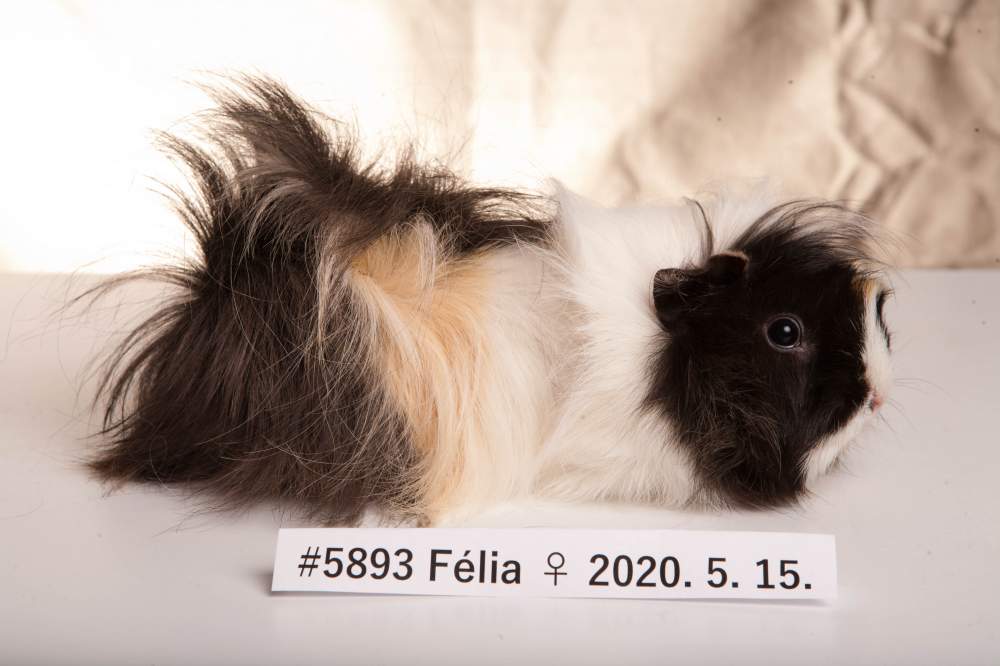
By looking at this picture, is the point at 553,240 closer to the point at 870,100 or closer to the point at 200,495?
the point at 200,495

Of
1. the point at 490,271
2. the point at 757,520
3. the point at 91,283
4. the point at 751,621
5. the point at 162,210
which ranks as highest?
the point at 162,210

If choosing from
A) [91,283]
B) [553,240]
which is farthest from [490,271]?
[91,283]

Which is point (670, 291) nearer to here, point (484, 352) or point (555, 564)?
point (484, 352)

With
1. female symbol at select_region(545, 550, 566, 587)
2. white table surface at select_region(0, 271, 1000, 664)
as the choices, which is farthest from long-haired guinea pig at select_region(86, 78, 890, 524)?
female symbol at select_region(545, 550, 566, 587)

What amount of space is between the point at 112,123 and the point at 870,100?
99.5 inches

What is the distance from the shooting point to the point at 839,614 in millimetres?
1568

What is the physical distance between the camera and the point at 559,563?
63.7 inches

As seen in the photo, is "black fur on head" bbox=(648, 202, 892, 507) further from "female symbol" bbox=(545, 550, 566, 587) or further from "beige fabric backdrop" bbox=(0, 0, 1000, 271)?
"beige fabric backdrop" bbox=(0, 0, 1000, 271)

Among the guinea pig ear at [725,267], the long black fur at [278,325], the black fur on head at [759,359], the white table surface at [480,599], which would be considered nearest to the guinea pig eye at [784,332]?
the black fur on head at [759,359]

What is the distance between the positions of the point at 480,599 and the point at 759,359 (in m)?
0.61

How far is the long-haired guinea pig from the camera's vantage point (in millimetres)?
1745

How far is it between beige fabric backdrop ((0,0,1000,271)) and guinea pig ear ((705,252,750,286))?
163 cm

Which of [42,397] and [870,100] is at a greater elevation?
[870,100]

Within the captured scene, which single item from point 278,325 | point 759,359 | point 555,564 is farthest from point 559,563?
point 278,325
